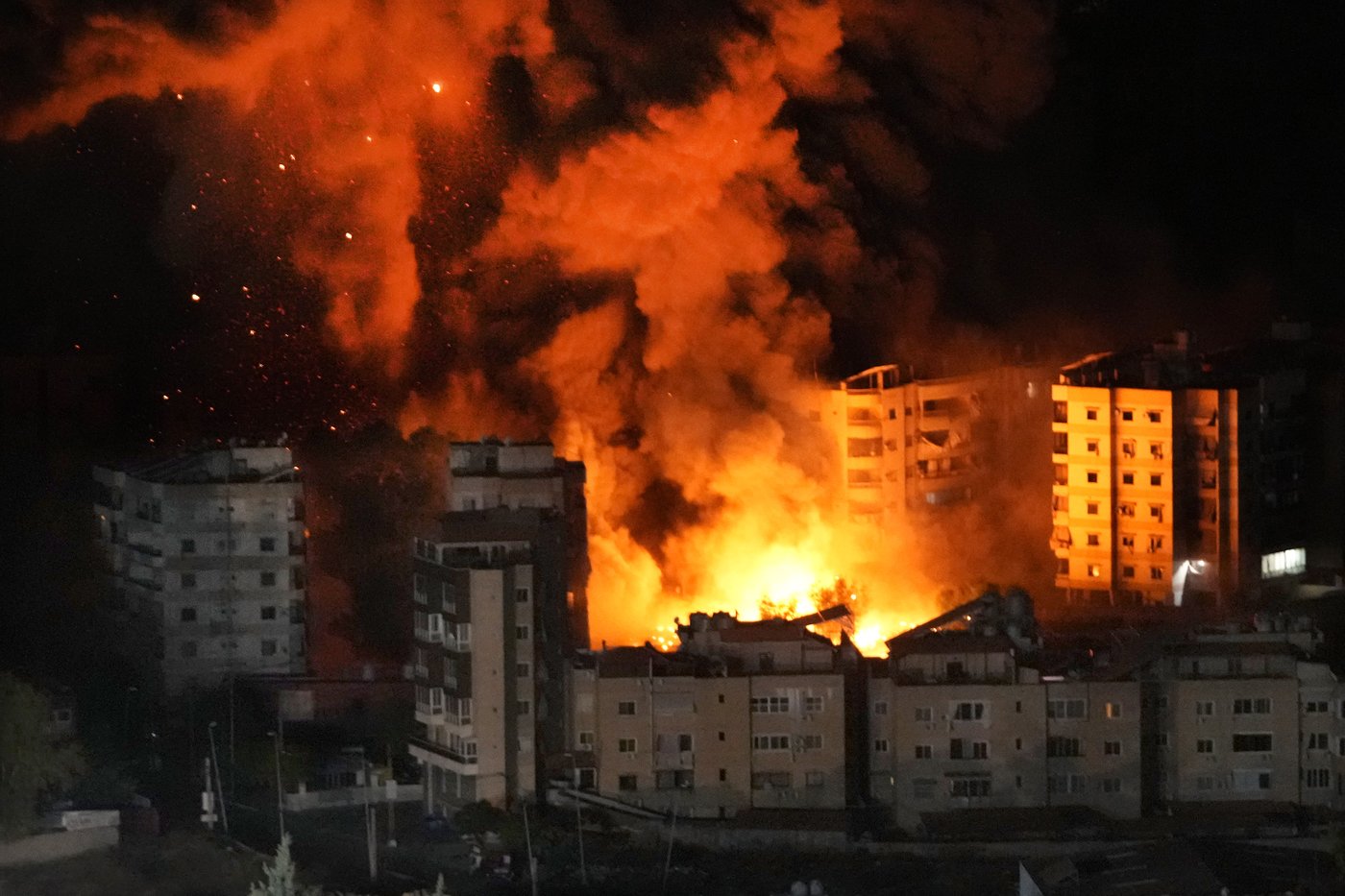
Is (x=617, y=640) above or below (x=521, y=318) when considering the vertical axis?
below

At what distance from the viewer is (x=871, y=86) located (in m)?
32.2

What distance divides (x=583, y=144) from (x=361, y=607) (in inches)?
155

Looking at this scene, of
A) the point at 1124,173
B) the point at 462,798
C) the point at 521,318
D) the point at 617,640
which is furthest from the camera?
the point at 1124,173

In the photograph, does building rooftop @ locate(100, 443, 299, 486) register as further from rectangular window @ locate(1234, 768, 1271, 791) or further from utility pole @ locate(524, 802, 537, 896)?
rectangular window @ locate(1234, 768, 1271, 791)

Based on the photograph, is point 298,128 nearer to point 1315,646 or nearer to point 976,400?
point 976,400

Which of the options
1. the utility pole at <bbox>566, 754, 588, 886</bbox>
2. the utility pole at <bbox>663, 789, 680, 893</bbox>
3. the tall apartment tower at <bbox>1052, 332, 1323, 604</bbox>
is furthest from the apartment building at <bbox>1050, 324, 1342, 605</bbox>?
the utility pole at <bbox>566, 754, 588, 886</bbox>

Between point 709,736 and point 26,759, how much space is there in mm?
4016

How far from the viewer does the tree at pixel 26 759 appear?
80.6 feet

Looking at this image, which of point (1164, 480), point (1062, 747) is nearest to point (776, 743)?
point (1062, 747)

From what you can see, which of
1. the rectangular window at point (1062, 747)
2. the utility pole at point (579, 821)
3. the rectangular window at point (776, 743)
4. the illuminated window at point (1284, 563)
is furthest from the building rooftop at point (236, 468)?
the illuminated window at point (1284, 563)

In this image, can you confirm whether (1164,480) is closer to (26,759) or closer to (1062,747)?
(1062,747)

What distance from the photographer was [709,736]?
1008 inches

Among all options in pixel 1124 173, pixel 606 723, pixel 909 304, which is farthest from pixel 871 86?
pixel 606 723

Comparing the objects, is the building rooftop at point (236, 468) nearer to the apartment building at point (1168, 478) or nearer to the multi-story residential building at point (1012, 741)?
the multi-story residential building at point (1012, 741)
